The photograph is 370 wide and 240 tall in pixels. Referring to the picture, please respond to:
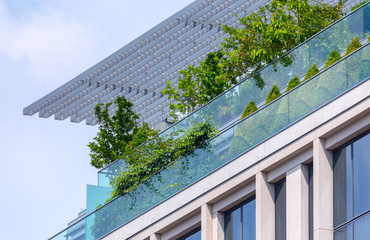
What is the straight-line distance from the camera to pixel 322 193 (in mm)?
26672

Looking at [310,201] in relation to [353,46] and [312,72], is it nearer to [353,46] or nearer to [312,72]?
[353,46]

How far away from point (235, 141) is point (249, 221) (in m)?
1.93

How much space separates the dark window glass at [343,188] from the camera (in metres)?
26.4

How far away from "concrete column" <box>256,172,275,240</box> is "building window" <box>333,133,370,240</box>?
1.90m

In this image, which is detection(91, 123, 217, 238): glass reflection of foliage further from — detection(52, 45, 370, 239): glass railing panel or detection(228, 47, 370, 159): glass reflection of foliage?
detection(228, 47, 370, 159): glass reflection of foliage

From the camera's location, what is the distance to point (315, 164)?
2692 cm

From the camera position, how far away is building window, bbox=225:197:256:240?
28844 millimetres

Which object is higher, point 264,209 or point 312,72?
point 312,72

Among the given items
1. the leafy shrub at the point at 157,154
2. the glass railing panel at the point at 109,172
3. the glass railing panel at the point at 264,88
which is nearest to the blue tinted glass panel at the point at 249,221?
the leafy shrub at the point at 157,154

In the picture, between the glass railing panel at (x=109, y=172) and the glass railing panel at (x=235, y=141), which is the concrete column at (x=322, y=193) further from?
the glass railing panel at (x=109, y=172)

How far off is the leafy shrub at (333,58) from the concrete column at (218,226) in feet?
13.6

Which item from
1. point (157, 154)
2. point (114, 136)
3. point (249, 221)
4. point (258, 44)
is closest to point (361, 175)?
point (249, 221)

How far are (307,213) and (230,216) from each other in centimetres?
285

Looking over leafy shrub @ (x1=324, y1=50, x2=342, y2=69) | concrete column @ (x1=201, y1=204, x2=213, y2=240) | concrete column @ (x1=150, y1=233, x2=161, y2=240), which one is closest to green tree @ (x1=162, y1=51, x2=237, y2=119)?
concrete column @ (x1=150, y1=233, x2=161, y2=240)
